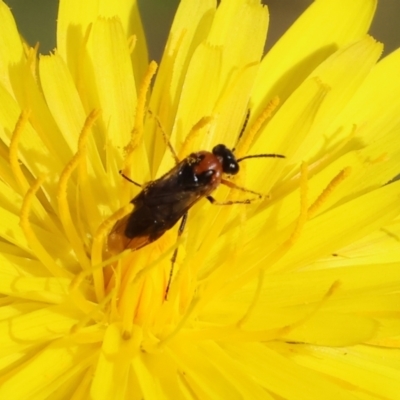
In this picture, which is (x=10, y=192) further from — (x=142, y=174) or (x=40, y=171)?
Result: (x=142, y=174)

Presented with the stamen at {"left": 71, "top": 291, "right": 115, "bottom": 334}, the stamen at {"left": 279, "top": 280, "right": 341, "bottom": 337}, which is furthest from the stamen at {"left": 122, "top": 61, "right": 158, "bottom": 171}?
the stamen at {"left": 279, "top": 280, "right": 341, "bottom": 337}

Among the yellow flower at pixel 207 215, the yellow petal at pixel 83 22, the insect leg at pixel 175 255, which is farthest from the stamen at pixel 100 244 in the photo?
the yellow petal at pixel 83 22

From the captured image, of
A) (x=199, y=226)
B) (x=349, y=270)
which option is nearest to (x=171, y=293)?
(x=199, y=226)

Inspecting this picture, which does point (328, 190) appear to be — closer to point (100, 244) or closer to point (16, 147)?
point (100, 244)

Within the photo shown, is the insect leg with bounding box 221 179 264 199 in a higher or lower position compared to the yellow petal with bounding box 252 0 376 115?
lower

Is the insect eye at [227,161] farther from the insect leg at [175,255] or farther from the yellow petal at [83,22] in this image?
the yellow petal at [83,22]

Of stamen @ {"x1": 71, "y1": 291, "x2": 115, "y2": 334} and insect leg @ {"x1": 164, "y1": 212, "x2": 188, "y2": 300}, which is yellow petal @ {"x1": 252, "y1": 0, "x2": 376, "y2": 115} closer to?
insect leg @ {"x1": 164, "y1": 212, "x2": 188, "y2": 300}

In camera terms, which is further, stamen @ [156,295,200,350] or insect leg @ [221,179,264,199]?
insect leg @ [221,179,264,199]
